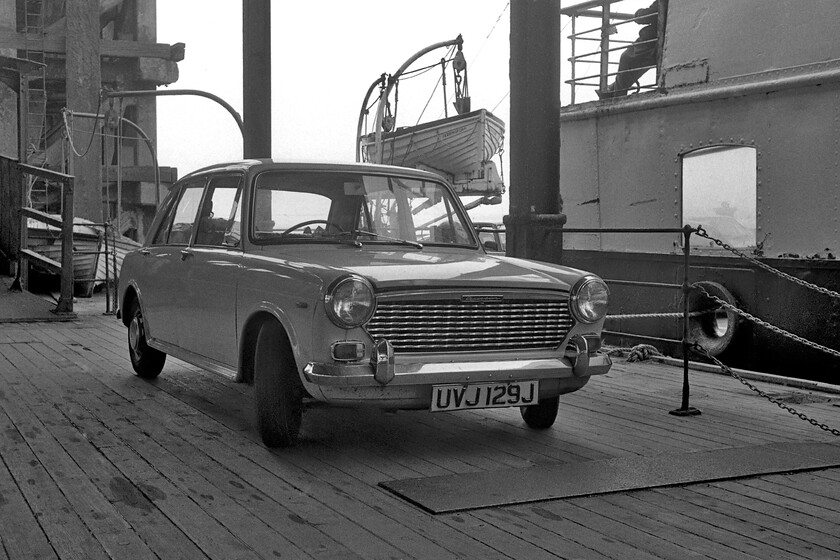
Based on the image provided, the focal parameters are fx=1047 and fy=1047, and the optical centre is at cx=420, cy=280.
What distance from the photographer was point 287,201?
6043 mm

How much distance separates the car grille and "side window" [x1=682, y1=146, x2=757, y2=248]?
19.1 ft

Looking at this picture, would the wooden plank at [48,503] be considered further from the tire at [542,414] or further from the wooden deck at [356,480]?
the tire at [542,414]

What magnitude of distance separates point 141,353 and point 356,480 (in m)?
3.47

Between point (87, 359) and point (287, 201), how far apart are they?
3426 mm

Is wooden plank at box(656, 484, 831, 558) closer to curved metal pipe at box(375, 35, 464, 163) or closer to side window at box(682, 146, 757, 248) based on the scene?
side window at box(682, 146, 757, 248)

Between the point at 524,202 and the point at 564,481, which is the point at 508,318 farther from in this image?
the point at 524,202

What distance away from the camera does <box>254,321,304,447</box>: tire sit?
5195mm

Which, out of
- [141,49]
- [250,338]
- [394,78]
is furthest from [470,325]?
[394,78]

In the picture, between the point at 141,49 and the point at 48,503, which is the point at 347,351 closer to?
the point at 48,503

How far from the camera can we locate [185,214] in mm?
6969

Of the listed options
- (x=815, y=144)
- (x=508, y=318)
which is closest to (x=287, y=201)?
(x=508, y=318)

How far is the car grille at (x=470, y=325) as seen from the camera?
5004 mm

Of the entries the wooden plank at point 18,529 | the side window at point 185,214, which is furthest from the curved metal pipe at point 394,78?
the wooden plank at point 18,529

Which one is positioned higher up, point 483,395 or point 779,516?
point 483,395
